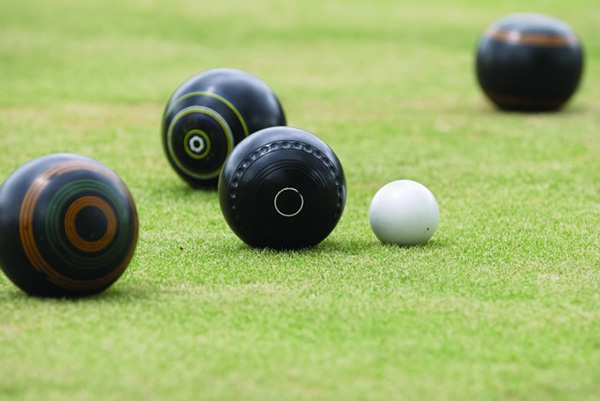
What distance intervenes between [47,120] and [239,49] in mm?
8542

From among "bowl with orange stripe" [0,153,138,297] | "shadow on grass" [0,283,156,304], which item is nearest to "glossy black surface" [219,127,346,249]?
"shadow on grass" [0,283,156,304]

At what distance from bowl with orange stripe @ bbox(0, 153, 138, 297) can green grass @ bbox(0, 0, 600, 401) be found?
0.26 metres

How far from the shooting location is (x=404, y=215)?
8.86 metres

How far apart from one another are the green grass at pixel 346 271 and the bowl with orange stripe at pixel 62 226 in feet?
0.84

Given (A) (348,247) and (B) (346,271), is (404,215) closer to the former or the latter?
(A) (348,247)

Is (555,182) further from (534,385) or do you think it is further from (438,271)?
(534,385)

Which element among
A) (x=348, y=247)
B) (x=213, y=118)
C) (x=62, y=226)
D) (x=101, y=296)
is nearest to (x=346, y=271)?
(x=348, y=247)

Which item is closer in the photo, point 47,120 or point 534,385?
point 534,385

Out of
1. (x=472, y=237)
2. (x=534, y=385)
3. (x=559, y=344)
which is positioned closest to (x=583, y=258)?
(x=472, y=237)

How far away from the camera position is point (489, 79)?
17.1 m

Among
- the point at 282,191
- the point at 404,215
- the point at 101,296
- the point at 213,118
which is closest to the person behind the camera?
the point at 101,296

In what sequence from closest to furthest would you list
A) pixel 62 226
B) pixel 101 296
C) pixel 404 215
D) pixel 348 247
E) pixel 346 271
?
pixel 62 226
pixel 101 296
pixel 346 271
pixel 404 215
pixel 348 247

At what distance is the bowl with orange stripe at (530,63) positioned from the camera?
1655cm

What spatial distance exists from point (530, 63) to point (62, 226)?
11290 mm
